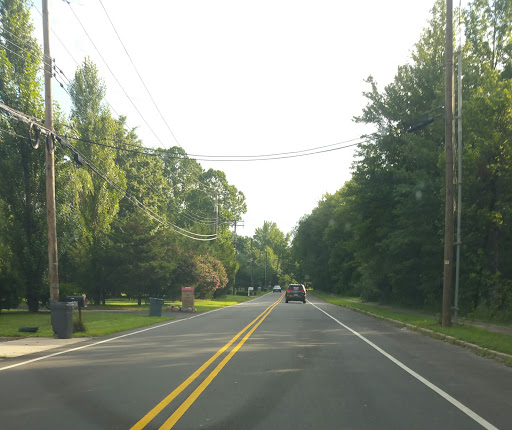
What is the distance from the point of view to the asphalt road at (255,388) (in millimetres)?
5941

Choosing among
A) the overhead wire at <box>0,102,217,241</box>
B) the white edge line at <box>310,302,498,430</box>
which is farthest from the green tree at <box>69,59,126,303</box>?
the white edge line at <box>310,302,498,430</box>

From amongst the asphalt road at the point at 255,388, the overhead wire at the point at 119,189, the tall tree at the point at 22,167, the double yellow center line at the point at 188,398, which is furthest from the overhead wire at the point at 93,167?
the double yellow center line at the point at 188,398

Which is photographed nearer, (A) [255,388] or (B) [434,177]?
(A) [255,388]

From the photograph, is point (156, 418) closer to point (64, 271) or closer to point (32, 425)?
point (32, 425)

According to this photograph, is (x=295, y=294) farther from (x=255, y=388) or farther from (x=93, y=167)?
(x=255, y=388)

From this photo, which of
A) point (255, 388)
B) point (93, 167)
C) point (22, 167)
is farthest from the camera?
point (22, 167)

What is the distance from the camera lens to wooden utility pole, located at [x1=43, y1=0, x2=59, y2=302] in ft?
60.6

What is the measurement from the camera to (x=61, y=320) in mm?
15312

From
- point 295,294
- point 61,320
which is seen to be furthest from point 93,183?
point 61,320

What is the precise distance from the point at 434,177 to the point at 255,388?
22.0m

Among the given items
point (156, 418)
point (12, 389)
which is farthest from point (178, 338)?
point (156, 418)

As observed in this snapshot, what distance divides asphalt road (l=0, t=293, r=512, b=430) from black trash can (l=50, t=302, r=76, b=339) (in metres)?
Result: 2.45

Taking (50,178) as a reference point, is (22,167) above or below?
above

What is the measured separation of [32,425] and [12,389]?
7.50 ft
